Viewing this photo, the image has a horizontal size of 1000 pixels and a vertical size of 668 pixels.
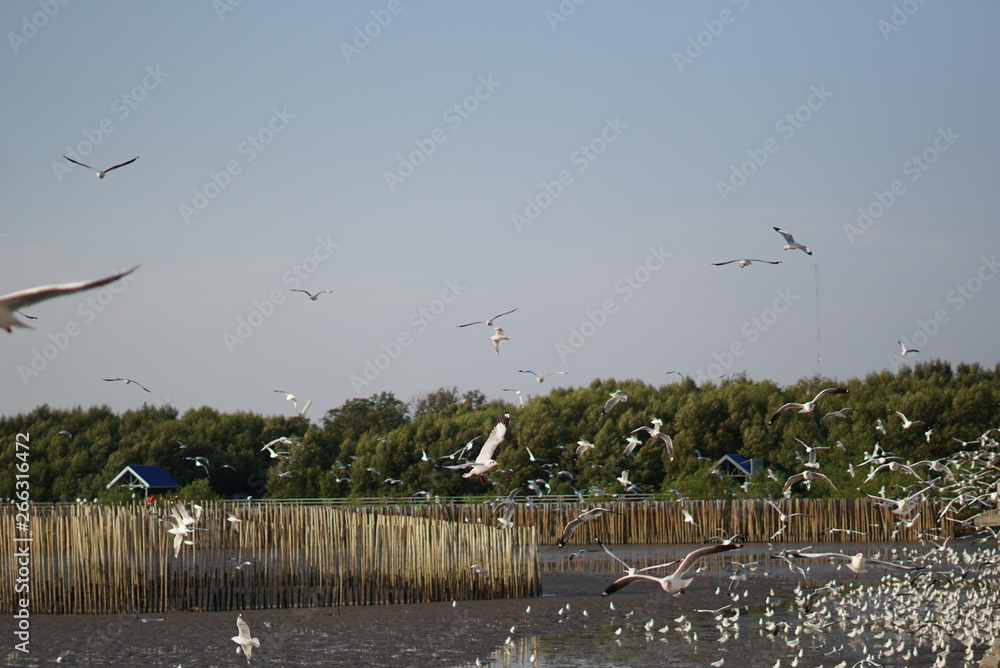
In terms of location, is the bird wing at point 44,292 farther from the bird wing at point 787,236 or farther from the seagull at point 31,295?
the bird wing at point 787,236

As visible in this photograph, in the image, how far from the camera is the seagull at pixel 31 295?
477cm

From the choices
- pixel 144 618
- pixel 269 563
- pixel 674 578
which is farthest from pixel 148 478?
pixel 674 578

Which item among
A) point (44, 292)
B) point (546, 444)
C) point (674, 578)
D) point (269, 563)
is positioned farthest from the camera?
point (546, 444)

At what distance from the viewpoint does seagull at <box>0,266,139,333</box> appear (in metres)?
4.77

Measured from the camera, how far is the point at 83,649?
596 inches

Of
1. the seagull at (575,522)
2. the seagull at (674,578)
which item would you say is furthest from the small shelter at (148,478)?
the seagull at (674,578)

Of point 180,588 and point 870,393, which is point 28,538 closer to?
point 180,588

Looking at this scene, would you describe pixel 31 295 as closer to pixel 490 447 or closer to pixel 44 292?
pixel 44 292

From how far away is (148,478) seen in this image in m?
46.8

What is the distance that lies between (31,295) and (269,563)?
14.6 meters

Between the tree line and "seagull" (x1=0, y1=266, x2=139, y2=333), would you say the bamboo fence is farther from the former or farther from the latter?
the tree line

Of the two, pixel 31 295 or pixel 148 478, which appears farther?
pixel 148 478

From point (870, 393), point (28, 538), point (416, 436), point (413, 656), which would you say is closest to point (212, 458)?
point (416, 436)

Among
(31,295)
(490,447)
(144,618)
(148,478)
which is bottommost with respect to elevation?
(144,618)
